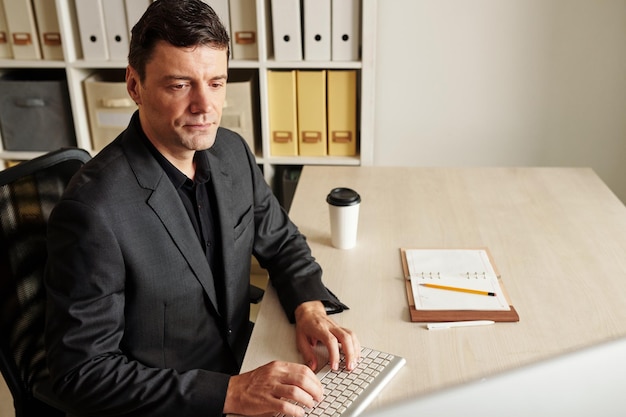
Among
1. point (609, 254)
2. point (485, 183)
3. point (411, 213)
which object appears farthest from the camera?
point (485, 183)

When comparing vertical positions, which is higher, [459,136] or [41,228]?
[41,228]

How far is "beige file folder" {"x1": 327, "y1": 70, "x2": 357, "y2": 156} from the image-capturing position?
7.30ft

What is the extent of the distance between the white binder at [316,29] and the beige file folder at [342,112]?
0.08m

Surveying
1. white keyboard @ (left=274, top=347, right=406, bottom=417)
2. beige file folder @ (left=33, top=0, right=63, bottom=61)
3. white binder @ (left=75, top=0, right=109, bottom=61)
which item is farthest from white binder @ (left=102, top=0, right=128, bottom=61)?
white keyboard @ (left=274, top=347, right=406, bottom=417)

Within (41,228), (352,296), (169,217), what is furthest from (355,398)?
(41,228)

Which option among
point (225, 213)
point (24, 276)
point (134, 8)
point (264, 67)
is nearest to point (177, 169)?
point (225, 213)

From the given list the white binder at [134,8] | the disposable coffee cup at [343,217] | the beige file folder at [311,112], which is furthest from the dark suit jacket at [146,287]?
the white binder at [134,8]

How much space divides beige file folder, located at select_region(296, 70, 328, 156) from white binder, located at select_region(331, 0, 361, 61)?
0.10m

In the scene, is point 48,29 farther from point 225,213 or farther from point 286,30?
point 225,213

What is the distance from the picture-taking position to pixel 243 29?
7.33ft

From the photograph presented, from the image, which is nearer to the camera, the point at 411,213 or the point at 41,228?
the point at 41,228

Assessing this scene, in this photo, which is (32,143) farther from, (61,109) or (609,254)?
(609,254)

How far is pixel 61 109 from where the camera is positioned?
2.39 m

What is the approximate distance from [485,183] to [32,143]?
1.72 m
